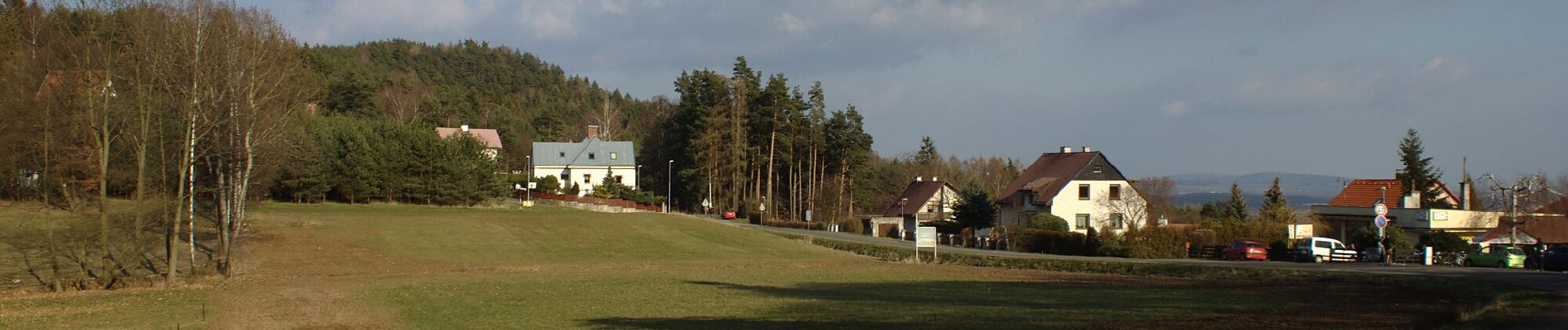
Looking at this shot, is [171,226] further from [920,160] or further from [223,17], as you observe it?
[920,160]

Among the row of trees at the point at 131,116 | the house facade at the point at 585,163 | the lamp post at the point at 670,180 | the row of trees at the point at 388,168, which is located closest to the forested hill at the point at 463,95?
the row of trees at the point at 388,168

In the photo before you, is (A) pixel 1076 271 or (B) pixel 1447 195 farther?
(B) pixel 1447 195

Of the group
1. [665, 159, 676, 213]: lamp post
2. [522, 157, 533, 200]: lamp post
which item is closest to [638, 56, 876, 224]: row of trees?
[665, 159, 676, 213]: lamp post

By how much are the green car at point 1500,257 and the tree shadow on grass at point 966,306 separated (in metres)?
16.6

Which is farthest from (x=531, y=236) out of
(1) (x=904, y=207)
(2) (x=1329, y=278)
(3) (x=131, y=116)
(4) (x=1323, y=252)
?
(1) (x=904, y=207)

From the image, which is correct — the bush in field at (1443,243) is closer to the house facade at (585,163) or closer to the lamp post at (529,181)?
the lamp post at (529,181)

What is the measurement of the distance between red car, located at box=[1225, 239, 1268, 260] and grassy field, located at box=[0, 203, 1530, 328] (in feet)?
45.5

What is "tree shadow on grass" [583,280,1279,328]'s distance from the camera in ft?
56.9

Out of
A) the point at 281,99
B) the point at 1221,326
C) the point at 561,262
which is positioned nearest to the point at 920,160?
the point at 561,262

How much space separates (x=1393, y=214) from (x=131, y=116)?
59.1 m

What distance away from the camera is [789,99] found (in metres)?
90.1

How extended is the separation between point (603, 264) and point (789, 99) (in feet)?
177

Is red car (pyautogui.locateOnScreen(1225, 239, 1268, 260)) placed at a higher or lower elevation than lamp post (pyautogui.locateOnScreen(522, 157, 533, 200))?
lower

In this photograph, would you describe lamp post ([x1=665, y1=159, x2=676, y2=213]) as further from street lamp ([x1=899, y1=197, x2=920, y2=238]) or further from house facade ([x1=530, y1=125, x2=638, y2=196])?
street lamp ([x1=899, y1=197, x2=920, y2=238])
